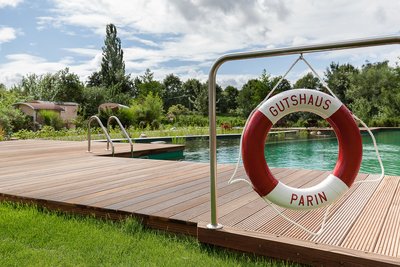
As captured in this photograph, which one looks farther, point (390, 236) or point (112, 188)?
point (112, 188)

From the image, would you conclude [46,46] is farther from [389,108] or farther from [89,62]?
[389,108]

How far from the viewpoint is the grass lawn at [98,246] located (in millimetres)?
1662

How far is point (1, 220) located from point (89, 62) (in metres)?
37.0

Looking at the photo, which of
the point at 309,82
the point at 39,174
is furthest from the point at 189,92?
the point at 39,174

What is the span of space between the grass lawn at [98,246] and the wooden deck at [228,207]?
7 cm

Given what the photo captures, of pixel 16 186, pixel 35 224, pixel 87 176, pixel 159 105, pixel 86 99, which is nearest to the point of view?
pixel 35 224

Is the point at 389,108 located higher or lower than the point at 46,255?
higher

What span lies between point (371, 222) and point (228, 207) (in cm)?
81

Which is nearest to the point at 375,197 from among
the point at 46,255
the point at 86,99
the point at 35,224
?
the point at 46,255

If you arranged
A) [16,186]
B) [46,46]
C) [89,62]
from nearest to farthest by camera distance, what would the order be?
[16,186]
[46,46]
[89,62]

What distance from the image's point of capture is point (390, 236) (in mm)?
1692

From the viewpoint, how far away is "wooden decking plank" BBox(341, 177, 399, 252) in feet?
5.27

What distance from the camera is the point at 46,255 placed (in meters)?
1.73

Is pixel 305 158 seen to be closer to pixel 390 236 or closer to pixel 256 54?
pixel 390 236
